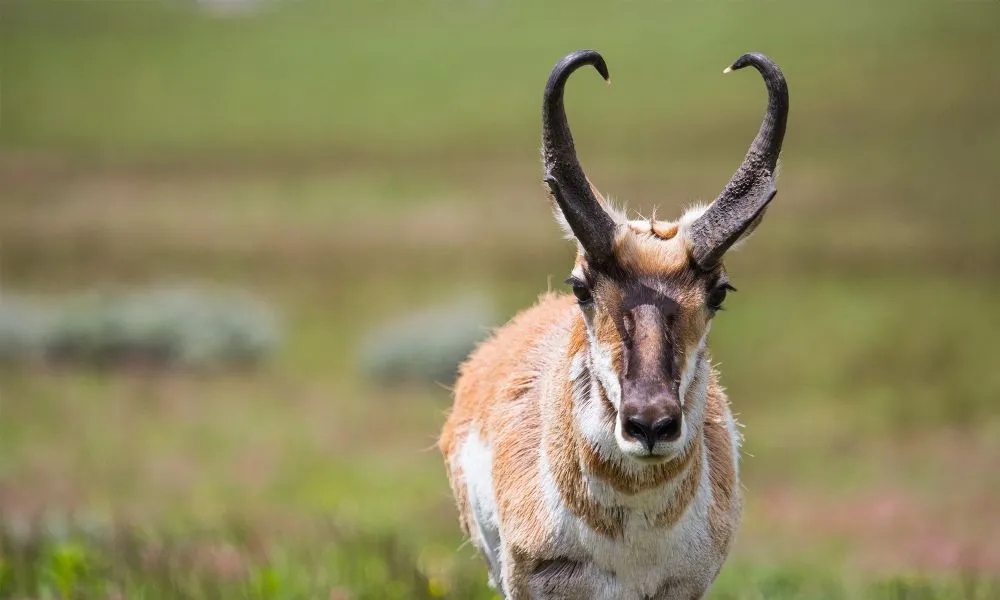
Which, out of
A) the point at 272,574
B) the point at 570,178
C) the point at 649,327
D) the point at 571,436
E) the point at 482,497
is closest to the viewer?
the point at 649,327

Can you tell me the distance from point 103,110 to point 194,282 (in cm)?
1578

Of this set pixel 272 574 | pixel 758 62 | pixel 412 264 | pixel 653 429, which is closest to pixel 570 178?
pixel 758 62

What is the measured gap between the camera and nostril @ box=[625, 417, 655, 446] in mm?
5629

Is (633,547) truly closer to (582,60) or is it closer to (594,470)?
(594,470)

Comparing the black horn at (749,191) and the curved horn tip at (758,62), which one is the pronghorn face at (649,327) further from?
the curved horn tip at (758,62)

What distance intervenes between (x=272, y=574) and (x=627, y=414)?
5769 millimetres

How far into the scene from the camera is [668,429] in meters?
5.64

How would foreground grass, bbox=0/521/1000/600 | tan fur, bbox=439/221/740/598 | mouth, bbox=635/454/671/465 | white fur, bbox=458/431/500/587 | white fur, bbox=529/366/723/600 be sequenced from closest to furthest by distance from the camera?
1. mouth, bbox=635/454/671/465
2. tan fur, bbox=439/221/740/598
3. white fur, bbox=529/366/723/600
4. white fur, bbox=458/431/500/587
5. foreground grass, bbox=0/521/1000/600

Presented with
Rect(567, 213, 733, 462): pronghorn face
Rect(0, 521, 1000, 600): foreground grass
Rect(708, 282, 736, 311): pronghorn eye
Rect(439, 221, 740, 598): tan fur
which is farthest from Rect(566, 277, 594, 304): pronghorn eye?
Rect(0, 521, 1000, 600): foreground grass

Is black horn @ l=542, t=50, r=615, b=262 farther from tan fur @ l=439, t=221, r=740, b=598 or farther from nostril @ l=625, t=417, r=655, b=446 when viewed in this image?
nostril @ l=625, t=417, r=655, b=446

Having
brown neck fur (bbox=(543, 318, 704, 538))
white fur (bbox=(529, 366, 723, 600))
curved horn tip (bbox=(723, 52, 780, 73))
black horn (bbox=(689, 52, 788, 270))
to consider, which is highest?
curved horn tip (bbox=(723, 52, 780, 73))

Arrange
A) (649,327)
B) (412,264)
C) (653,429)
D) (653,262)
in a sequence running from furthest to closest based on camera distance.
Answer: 1. (412,264)
2. (653,262)
3. (649,327)
4. (653,429)

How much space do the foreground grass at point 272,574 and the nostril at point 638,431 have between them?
195 inches

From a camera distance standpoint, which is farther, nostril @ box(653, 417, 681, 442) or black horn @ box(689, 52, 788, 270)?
black horn @ box(689, 52, 788, 270)
